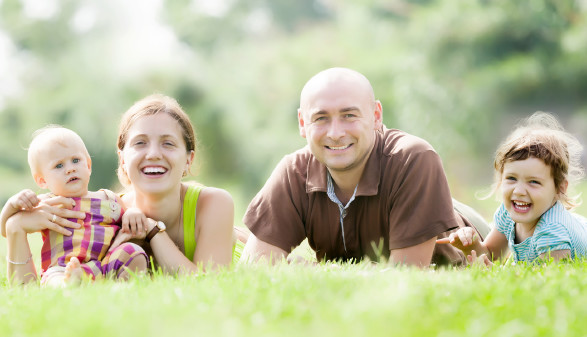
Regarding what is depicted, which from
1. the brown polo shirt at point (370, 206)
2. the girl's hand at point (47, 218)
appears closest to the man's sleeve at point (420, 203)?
the brown polo shirt at point (370, 206)

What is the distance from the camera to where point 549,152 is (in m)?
4.23

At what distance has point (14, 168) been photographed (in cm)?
2094

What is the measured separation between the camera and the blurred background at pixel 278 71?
15.6m

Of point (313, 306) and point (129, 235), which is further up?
point (129, 235)

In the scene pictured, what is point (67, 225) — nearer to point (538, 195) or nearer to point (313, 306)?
point (313, 306)

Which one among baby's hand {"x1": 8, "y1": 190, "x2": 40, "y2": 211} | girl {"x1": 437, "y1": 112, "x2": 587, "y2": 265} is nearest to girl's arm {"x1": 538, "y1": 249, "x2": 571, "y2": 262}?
girl {"x1": 437, "y1": 112, "x2": 587, "y2": 265}

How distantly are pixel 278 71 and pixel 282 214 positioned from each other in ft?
55.0

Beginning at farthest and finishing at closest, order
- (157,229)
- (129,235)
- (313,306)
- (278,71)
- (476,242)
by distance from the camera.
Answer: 1. (278,71)
2. (476,242)
3. (157,229)
4. (129,235)
5. (313,306)

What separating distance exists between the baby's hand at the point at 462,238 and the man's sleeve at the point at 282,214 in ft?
2.90

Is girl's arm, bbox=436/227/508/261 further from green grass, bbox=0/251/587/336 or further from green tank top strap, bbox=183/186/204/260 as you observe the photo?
green tank top strap, bbox=183/186/204/260

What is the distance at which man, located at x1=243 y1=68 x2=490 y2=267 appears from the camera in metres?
3.93

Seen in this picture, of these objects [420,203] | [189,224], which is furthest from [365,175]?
[189,224]

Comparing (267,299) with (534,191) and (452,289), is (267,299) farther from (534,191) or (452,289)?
(534,191)

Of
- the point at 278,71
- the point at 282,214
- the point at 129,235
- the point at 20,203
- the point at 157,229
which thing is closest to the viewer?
the point at 20,203
